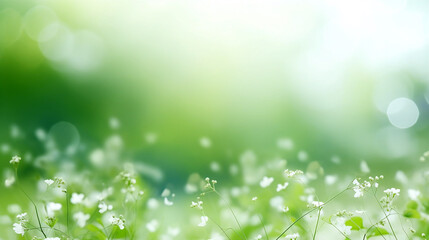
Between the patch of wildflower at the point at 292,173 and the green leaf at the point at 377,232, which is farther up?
the patch of wildflower at the point at 292,173

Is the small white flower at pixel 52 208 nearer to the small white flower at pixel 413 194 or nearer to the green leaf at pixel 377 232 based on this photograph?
the green leaf at pixel 377 232

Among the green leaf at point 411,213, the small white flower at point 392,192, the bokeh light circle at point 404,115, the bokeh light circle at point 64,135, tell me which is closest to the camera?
the small white flower at point 392,192

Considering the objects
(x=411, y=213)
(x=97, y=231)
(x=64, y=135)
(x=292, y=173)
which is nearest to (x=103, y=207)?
(x=97, y=231)

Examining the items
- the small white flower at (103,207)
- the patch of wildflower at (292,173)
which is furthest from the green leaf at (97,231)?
the patch of wildflower at (292,173)

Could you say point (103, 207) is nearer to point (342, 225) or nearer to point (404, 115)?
point (342, 225)

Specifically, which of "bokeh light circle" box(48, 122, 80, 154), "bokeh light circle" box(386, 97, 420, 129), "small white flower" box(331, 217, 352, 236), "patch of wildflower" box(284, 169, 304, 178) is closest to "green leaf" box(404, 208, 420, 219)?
"small white flower" box(331, 217, 352, 236)
